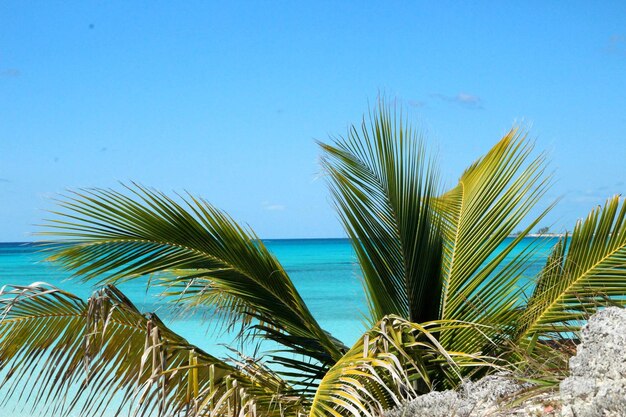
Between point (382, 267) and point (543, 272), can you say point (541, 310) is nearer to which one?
point (543, 272)

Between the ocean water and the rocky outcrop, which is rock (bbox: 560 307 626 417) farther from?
the ocean water

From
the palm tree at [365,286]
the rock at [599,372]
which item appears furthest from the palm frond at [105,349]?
the rock at [599,372]

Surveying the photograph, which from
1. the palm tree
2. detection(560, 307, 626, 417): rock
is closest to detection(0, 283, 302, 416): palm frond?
the palm tree

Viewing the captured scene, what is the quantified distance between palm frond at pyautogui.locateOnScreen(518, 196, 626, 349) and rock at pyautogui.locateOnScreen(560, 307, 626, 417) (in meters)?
1.34

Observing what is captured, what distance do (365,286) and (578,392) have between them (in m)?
2.21

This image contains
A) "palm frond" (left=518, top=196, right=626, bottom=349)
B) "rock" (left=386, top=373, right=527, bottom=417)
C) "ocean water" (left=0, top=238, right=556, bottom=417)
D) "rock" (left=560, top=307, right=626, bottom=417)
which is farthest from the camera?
"ocean water" (left=0, top=238, right=556, bottom=417)

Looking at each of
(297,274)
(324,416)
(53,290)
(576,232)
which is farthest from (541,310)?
(297,274)

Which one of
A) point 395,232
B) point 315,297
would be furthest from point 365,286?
point 315,297

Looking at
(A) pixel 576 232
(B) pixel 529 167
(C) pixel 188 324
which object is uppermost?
(B) pixel 529 167

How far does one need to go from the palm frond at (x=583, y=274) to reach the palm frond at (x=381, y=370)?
1.61 ft

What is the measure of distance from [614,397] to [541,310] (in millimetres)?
1719

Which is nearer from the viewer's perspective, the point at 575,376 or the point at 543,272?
the point at 575,376

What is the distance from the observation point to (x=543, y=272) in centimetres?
461

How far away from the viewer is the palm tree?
3799 mm
